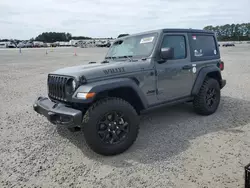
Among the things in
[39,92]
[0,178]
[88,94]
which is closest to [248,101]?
[88,94]

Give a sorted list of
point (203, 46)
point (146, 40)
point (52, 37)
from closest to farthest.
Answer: point (146, 40) < point (203, 46) < point (52, 37)

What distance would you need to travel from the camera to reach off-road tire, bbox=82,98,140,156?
3.13 m

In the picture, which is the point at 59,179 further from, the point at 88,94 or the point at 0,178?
the point at 88,94

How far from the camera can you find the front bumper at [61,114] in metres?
3.05

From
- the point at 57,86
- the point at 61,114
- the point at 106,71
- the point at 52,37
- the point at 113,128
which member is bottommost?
the point at 113,128

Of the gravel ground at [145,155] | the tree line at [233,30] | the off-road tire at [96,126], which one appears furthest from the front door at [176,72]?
the tree line at [233,30]

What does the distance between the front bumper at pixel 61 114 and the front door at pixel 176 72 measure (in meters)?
1.62

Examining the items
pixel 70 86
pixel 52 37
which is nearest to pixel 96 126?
pixel 70 86

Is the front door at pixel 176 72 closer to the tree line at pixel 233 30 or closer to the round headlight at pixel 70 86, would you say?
the round headlight at pixel 70 86

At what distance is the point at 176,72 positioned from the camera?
4.22m

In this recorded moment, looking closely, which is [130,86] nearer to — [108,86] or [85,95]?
[108,86]

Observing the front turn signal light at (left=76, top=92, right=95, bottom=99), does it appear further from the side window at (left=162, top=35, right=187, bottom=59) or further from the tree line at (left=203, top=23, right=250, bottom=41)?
the tree line at (left=203, top=23, right=250, bottom=41)

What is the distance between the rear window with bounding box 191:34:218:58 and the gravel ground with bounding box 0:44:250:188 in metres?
1.37

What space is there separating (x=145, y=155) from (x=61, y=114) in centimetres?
139
